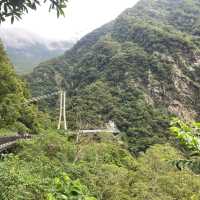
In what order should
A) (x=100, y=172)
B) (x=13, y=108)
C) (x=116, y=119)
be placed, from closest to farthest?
(x=100, y=172)
(x=13, y=108)
(x=116, y=119)

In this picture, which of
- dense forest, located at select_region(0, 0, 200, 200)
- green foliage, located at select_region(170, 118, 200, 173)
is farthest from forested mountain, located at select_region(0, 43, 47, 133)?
green foliage, located at select_region(170, 118, 200, 173)

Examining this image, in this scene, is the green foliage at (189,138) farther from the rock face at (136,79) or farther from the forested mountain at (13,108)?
the rock face at (136,79)

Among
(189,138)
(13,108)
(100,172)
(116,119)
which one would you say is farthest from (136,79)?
(189,138)

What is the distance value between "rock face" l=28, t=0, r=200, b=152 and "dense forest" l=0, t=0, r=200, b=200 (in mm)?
188

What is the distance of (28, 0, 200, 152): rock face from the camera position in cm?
7406

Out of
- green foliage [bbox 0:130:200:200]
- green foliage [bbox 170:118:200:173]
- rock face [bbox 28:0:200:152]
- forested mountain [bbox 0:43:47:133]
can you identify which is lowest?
rock face [bbox 28:0:200:152]

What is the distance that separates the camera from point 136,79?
86188 mm

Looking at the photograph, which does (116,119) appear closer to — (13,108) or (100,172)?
(13,108)

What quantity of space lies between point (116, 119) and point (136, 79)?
16224 mm

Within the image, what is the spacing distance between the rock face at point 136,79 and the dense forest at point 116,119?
0.19m

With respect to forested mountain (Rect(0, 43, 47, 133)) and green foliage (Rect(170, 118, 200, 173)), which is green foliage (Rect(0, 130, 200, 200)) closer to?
green foliage (Rect(170, 118, 200, 173))

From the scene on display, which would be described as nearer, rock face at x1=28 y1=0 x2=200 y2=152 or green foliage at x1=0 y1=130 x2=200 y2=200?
green foliage at x1=0 y1=130 x2=200 y2=200

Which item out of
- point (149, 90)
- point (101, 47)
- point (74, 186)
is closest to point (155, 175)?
point (74, 186)

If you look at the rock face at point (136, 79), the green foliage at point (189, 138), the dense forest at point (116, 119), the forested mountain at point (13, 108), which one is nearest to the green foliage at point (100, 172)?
the dense forest at point (116, 119)
